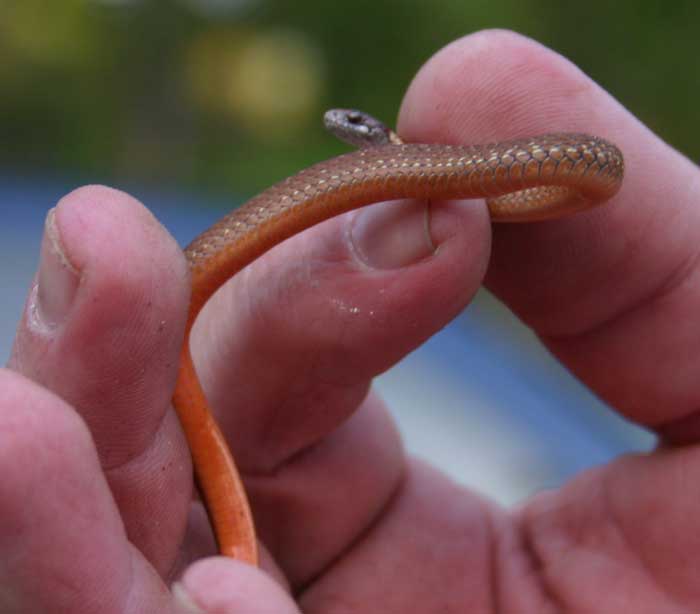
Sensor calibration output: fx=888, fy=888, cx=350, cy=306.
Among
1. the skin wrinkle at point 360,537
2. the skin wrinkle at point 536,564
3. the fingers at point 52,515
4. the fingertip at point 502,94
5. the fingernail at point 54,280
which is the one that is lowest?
the skin wrinkle at point 360,537

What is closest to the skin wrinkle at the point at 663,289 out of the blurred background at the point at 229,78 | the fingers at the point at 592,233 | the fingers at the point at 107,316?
the fingers at the point at 592,233

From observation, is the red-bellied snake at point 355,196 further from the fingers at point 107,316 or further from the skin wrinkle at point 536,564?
the skin wrinkle at point 536,564

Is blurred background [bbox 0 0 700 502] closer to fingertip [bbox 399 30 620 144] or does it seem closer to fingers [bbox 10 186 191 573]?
fingertip [bbox 399 30 620 144]

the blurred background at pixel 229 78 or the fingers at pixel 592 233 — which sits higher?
the fingers at pixel 592 233

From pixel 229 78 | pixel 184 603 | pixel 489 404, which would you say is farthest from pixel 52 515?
pixel 229 78

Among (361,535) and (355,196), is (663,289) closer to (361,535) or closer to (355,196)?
(355,196)

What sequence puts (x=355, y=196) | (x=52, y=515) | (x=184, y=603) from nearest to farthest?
(x=52, y=515) → (x=184, y=603) → (x=355, y=196)
